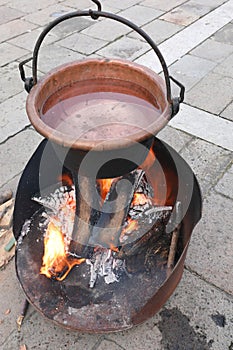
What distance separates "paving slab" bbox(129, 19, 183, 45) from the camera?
473 cm

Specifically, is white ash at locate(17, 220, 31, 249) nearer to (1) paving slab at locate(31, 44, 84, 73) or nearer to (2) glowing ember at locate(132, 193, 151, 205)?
(2) glowing ember at locate(132, 193, 151, 205)

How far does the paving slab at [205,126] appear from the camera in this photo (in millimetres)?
3264

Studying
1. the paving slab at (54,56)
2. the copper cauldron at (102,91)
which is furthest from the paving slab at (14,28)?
the copper cauldron at (102,91)

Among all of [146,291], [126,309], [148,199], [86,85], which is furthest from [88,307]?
[86,85]

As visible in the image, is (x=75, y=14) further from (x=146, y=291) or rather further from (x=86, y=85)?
(x=146, y=291)

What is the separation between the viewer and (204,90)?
3871mm

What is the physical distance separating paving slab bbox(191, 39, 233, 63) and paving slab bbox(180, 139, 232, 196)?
5.52ft

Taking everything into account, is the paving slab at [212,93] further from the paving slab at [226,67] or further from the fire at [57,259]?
the fire at [57,259]

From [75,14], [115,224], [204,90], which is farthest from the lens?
[204,90]

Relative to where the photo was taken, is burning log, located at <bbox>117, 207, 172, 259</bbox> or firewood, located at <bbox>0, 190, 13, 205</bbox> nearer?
burning log, located at <bbox>117, 207, 172, 259</bbox>

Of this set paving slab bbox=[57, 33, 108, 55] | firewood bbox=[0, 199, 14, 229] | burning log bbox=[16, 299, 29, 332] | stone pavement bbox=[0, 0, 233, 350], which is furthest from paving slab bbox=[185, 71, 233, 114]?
burning log bbox=[16, 299, 29, 332]

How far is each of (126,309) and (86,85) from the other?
1252mm

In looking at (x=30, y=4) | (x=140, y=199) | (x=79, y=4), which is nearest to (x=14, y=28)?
(x=30, y=4)

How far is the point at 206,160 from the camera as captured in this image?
A: 10.1ft
